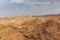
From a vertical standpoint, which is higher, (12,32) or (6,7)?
(6,7)

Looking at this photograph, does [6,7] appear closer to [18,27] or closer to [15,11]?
[15,11]

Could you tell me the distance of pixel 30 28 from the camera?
1.16 metres

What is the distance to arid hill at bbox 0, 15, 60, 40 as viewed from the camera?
111cm

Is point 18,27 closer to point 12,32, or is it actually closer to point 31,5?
point 12,32

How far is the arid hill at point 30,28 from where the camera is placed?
111 centimetres

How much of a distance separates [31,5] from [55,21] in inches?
10.5

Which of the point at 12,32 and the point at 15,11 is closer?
the point at 12,32

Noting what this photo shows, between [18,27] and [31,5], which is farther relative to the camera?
[31,5]

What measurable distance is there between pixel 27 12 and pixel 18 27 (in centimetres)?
18

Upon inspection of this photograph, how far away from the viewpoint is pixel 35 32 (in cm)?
114

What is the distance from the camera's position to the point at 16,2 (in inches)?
48.7

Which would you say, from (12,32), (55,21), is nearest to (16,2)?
(12,32)

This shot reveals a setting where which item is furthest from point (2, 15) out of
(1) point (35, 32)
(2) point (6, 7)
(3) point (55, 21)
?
(3) point (55, 21)

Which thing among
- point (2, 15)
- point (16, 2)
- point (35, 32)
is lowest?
point (35, 32)
